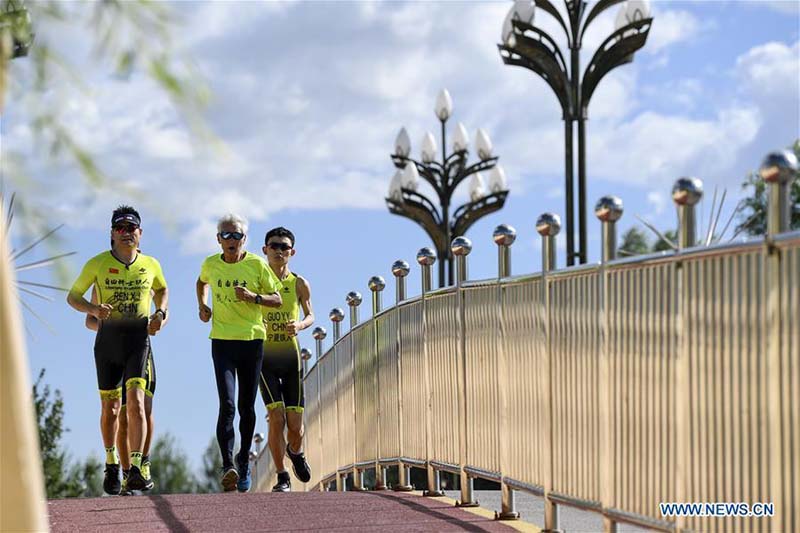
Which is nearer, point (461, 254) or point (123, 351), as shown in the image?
point (461, 254)

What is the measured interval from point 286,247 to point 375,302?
202 cm

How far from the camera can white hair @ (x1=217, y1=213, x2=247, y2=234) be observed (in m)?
11.7

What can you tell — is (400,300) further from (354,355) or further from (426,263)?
(354,355)

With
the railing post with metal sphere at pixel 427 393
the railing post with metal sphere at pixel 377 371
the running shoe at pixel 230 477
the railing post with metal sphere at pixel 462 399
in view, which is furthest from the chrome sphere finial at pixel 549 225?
the railing post with metal sphere at pixel 377 371

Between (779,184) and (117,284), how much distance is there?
21.4 ft

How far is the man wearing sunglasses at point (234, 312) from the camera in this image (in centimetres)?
1170

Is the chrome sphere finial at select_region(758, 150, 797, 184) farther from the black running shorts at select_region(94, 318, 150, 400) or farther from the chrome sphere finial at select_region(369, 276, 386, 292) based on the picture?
the chrome sphere finial at select_region(369, 276, 386, 292)

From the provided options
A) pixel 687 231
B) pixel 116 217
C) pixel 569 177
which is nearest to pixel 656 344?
pixel 687 231

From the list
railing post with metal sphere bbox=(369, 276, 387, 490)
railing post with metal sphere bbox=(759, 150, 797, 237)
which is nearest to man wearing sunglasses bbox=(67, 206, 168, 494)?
railing post with metal sphere bbox=(369, 276, 387, 490)

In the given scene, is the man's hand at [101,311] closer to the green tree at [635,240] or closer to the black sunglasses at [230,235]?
the black sunglasses at [230,235]

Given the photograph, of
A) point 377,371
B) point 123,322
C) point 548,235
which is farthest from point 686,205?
point 377,371

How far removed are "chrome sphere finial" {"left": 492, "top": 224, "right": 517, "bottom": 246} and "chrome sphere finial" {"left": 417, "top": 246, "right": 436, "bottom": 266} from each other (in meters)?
2.37

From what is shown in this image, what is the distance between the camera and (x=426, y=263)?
483 inches

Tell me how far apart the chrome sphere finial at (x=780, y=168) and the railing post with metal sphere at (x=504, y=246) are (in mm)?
3614
